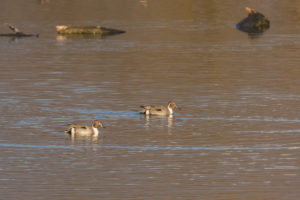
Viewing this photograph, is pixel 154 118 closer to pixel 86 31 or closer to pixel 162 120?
pixel 162 120

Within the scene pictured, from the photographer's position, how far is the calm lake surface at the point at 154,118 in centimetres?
1878

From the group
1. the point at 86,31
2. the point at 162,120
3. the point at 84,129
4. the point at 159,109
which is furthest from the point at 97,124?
the point at 86,31

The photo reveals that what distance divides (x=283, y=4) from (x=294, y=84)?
135ft

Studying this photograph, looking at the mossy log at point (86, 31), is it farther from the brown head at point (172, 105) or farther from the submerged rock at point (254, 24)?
the brown head at point (172, 105)

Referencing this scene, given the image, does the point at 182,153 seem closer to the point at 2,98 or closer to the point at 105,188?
the point at 105,188

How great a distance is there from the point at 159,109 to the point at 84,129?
3782mm

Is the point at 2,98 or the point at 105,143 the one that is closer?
the point at 105,143

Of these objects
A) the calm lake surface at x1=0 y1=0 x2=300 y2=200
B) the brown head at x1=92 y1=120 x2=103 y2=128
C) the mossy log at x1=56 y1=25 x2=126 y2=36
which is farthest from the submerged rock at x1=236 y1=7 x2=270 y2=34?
the brown head at x1=92 y1=120 x2=103 y2=128

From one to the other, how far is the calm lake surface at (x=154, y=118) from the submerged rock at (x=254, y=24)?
0.59 m

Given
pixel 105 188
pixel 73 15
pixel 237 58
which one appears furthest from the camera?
pixel 73 15

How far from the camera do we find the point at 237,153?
855 inches

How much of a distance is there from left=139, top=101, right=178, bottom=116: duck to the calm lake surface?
203 mm

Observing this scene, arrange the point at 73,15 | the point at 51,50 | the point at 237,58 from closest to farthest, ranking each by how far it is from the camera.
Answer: the point at 237,58
the point at 51,50
the point at 73,15

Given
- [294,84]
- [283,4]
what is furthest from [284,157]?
[283,4]
